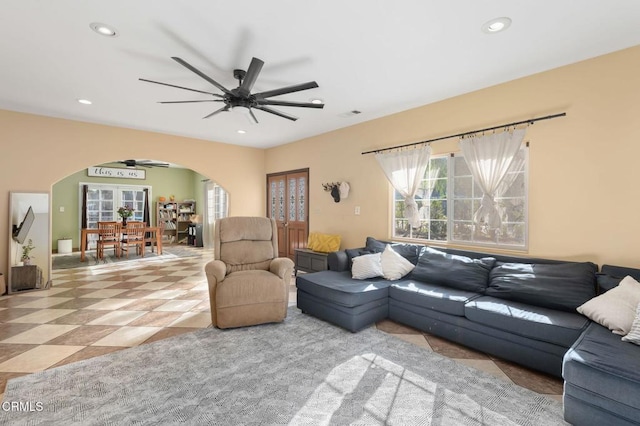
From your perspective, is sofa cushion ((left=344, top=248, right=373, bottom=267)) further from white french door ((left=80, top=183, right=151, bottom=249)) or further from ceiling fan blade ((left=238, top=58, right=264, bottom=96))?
white french door ((left=80, top=183, right=151, bottom=249))

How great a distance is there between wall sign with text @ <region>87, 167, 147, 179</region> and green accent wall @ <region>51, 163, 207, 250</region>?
0.11 metres

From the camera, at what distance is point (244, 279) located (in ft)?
10.5

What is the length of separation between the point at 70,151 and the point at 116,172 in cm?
504

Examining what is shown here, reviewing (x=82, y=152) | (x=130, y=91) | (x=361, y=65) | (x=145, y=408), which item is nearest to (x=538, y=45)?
(x=361, y=65)

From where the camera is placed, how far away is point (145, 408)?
1909 mm

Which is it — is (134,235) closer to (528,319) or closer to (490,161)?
(490,161)

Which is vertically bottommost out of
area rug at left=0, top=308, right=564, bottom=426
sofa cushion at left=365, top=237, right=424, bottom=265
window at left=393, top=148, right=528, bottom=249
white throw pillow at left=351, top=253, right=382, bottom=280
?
area rug at left=0, top=308, right=564, bottom=426

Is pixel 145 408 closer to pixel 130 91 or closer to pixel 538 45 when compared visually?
pixel 130 91

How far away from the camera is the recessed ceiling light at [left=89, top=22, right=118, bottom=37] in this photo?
2367 millimetres

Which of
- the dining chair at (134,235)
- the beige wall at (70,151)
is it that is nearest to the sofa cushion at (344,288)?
the beige wall at (70,151)

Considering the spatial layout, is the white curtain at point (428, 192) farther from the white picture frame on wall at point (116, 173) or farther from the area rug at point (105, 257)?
the white picture frame on wall at point (116, 173)

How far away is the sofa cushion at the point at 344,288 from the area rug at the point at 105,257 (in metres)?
5.55

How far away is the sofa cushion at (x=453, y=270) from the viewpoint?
10.1ft

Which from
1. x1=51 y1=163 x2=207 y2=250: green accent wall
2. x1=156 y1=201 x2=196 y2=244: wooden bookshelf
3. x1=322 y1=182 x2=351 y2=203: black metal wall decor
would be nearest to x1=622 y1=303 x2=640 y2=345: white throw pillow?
x1=322 y1=182 x2=351 y2=203: black metal wall decor
